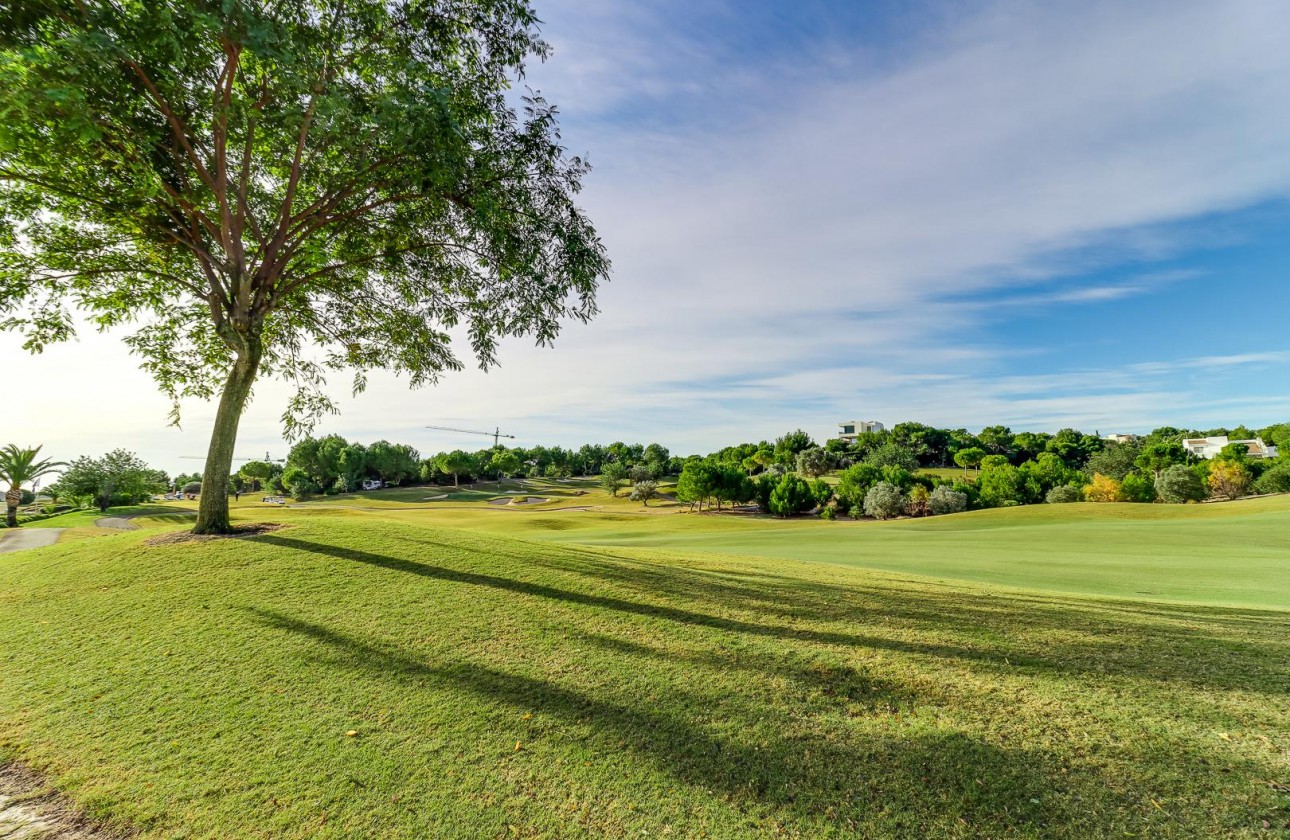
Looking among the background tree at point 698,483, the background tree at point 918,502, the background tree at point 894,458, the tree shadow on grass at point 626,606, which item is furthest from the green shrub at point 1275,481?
the tree shadow on grass at point 626,606

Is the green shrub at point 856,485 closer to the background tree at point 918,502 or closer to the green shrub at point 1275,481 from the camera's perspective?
the background tree at point 918,502

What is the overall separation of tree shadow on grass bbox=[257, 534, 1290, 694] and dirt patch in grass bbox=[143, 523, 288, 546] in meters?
0.84

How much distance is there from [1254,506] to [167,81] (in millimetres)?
57739

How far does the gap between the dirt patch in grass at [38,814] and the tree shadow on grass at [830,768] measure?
2483mm

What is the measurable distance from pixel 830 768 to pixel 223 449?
12.2 meters

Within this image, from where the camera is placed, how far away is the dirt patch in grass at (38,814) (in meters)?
3.44

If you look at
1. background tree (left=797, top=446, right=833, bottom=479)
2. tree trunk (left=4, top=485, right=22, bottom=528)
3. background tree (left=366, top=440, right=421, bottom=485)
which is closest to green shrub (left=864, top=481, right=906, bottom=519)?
background tree (left=797, top=446, right=833, bottom=479)

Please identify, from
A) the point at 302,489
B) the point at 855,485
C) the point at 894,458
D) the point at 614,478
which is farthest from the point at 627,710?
the point at 894,458

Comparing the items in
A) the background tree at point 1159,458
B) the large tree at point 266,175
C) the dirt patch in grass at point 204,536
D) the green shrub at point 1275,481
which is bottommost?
the green shrub at point 1275,481

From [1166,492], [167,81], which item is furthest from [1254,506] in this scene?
[167,81]

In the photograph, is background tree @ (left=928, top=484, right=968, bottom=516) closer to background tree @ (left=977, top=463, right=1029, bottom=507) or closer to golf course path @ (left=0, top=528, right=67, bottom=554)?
background tree @ (left=977, top=463, right=1029, bottom=507)

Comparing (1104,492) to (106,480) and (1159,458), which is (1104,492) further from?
(106,480)

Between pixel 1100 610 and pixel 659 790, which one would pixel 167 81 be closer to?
pixel 659 790

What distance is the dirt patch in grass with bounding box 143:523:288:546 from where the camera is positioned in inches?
383
